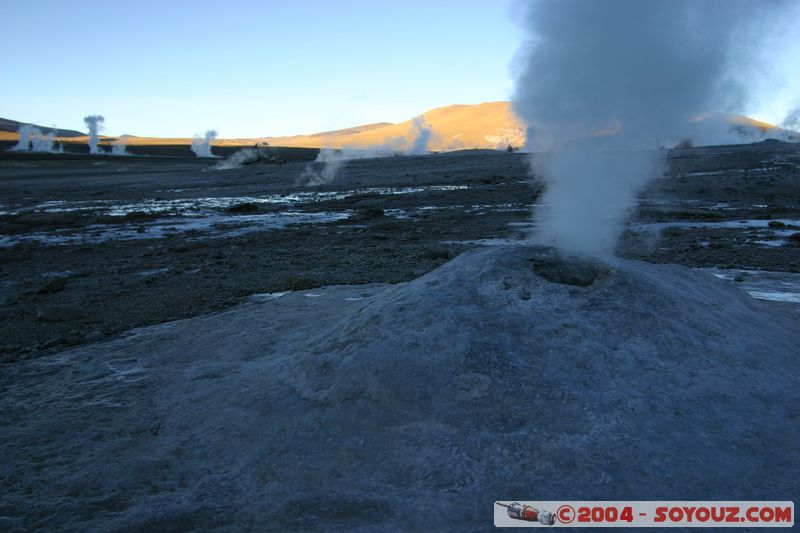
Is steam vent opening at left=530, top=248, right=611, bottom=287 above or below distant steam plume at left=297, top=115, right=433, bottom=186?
below

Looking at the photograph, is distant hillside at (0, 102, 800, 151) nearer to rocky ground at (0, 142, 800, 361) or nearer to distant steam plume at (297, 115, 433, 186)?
distant steam plume at (297, 115, 433, 186)

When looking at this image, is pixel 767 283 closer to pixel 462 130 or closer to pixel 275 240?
pixel 275 240

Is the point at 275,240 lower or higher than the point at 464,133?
lower

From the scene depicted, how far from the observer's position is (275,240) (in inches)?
464

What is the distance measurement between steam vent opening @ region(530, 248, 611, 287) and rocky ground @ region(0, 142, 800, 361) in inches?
132

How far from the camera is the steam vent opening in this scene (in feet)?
14.9

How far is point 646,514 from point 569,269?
2255 millimetres

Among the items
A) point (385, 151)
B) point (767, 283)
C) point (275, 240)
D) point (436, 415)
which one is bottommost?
point (436, 415)

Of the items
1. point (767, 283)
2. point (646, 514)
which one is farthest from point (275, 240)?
point (646, 514)

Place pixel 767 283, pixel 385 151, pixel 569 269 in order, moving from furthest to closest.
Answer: pixel 385 151 < pixel 767 283 < pixel 569 269

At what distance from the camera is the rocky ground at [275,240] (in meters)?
7.04

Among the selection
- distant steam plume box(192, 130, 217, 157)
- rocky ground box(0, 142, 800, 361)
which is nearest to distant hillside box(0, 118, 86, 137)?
distant steam plume box(192, 130, 217, 157)

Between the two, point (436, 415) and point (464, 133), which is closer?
point (436, 415)

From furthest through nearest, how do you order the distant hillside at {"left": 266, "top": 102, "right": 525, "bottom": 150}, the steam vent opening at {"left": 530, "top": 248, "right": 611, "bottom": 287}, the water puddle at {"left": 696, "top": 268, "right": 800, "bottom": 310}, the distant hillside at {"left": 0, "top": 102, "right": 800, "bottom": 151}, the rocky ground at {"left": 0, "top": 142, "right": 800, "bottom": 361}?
the distant hillside at {"left": 266, "top": 102, "right": 525, "bottom": 150}, the distant hillside at {"left": 0, "top": 102, "right": 800, "bottom": 151}, the rocky ground at {"left": 0, "top": 142, "right": 800, "bottom": 361}, the water puddle at {"left": 696, "top": 268, "right": 800, "bottom": 310}, the steam vent opening at {"left": 530, "top": 248, "right": 611, "bottom": 287}
